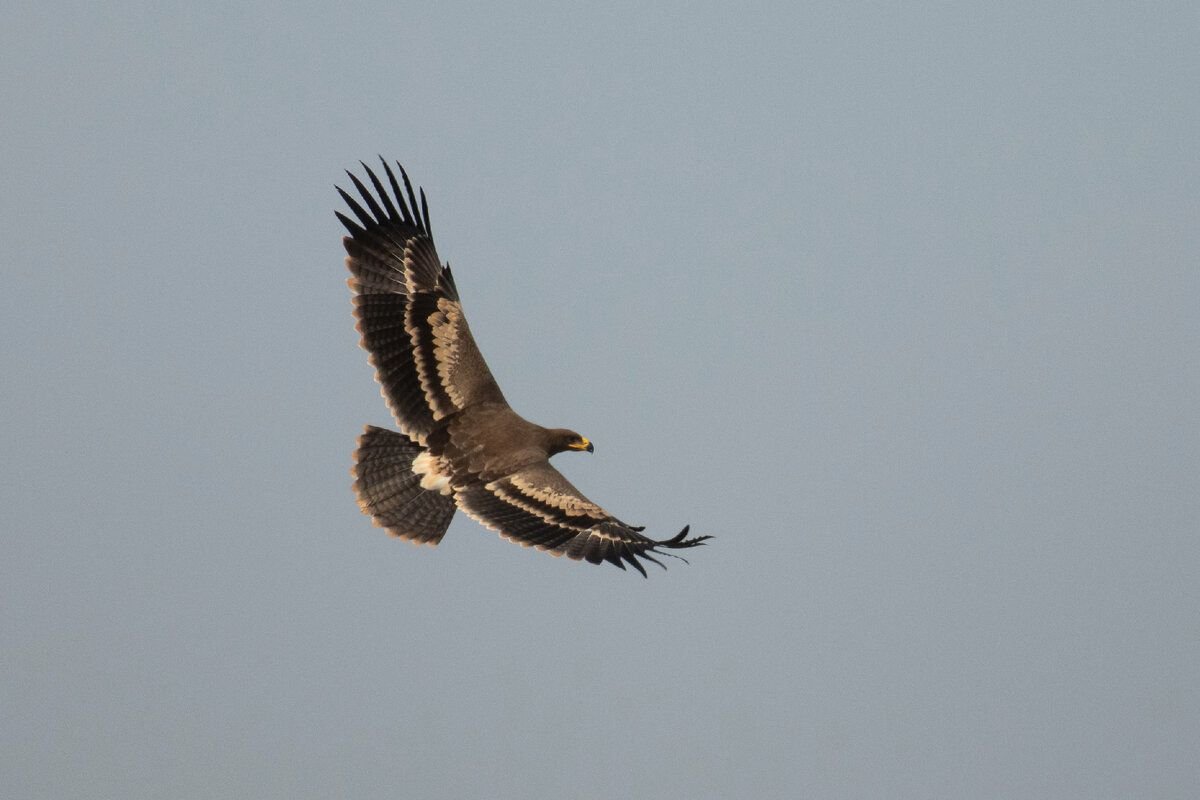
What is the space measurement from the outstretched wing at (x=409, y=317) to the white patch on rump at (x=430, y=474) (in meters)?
0.15

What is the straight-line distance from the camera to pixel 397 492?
Answer: 12969 mm

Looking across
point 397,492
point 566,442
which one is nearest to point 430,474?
point 397,492

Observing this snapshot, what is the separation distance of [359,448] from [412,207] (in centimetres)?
220

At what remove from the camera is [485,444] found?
12.9 m

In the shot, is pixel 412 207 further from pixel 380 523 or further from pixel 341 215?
pixel 380 523

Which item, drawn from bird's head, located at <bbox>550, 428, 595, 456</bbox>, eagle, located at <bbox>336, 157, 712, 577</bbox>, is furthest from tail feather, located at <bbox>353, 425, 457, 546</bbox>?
bird's head, located at <bbox>550, 428, 595, 456</bbox>

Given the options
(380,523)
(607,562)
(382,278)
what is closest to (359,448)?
(380,523)

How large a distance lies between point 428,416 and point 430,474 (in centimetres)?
49

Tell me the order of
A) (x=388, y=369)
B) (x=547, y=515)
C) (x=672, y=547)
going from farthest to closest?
(x=388, y=369) → (x=547, y=515) → (x=672, y=547)

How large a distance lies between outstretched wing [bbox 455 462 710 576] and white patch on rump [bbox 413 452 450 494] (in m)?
0.18

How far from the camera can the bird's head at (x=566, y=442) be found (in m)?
13.2

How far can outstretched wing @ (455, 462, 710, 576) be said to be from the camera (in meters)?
11.7

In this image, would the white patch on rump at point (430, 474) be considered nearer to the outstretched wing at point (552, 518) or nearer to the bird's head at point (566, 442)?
the outstretched wing at point (552, 518)

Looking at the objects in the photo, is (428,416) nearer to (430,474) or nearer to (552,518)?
(430,474)
